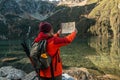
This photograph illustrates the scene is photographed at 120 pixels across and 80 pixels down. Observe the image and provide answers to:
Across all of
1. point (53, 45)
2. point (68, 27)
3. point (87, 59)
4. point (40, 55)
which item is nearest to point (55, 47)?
point (53, 45)

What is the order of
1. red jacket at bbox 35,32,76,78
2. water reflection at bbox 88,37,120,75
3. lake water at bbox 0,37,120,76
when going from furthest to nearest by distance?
lake water at bbox 0,37,120,76, water reflection at bbox 88,37,120,75, red jacket at bbox 35,32,76,78

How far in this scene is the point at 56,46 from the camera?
11766 millimetres

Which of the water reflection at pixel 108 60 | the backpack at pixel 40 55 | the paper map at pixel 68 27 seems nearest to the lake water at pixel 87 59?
the water reflection at pixel 108 60

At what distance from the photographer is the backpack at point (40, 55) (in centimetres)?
1172

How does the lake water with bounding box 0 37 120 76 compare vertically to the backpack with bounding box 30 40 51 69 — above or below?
below

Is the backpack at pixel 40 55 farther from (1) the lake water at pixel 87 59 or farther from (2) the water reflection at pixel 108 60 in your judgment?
(2) the water reflection at pixel 108 60

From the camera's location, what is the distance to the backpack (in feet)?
38.4

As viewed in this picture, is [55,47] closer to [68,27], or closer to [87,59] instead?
[68,27]

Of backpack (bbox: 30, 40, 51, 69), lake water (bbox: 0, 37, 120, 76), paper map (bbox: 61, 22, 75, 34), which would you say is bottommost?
lake water (bbox: 0, 37, 120, 76)

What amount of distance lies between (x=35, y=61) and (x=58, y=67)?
93 centimetres

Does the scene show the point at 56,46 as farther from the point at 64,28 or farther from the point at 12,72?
the point at 12,72

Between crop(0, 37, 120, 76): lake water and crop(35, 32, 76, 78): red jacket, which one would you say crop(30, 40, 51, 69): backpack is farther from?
crop(0, 37, 120, 76): lake water

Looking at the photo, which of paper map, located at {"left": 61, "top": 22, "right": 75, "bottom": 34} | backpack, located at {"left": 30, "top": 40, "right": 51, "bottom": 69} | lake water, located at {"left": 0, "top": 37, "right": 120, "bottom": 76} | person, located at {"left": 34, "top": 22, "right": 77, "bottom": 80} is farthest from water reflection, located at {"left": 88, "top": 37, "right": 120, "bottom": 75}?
backpack, located at {"left": 30, "top": 40, "right": 51, "bottom": 69}

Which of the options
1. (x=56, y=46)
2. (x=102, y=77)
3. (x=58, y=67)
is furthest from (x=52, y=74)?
(x=102, y=77)
